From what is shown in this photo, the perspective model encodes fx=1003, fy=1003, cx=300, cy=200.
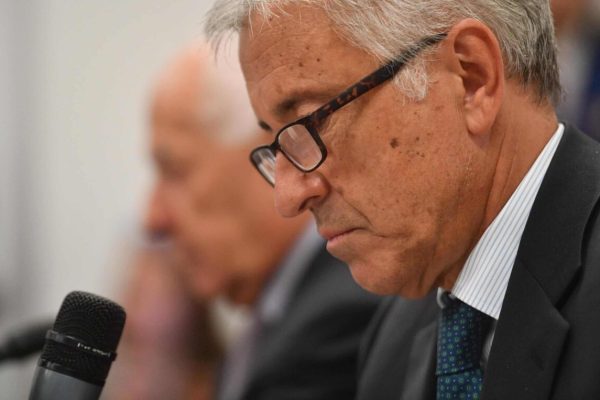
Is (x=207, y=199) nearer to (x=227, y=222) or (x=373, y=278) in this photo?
(x=227, y=222)

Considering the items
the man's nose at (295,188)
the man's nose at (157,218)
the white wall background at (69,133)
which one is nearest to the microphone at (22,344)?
the man's nose at (295,188)

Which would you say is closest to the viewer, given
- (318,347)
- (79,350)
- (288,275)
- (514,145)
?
(79,350)

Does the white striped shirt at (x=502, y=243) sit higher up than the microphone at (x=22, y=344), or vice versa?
the white striped shirt at (x=502, y=243)

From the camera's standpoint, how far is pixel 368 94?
1298mm

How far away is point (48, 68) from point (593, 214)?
3020mm

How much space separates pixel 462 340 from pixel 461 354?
0.02 meters

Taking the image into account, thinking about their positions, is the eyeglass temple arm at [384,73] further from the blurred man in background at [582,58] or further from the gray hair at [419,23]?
the blurred man in background at [582,58]

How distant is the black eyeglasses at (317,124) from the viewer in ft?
4.21

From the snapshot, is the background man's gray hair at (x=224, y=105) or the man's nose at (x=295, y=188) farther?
the background man's gray hair at (x=224, y=105)

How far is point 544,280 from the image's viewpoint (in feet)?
4.17

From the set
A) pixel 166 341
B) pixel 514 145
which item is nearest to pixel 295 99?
pixel 514 145

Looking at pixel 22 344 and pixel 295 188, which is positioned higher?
pixel 295 188

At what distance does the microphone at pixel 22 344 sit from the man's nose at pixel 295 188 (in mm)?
463

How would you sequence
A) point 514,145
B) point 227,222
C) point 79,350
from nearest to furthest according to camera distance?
1. point 79,350
2. point 514,145
3. point 227,222
